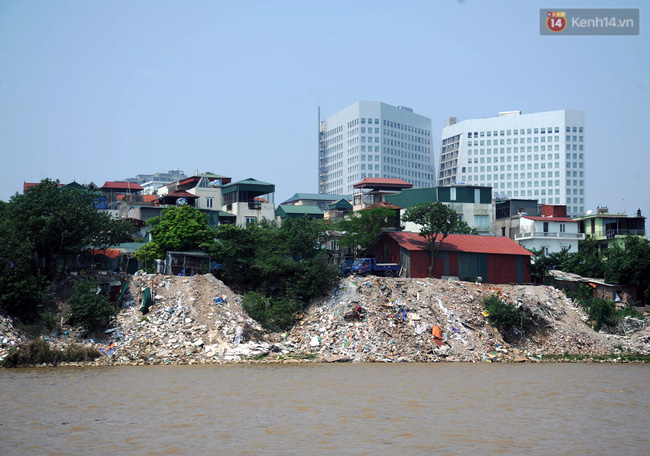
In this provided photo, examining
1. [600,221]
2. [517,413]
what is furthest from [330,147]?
[517,413]

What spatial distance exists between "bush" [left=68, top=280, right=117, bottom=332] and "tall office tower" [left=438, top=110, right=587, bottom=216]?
124 metres

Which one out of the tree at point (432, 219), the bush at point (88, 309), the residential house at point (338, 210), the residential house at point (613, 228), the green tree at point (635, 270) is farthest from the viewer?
the residential house at point (338, 210)

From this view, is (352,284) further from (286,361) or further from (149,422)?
(149,422)

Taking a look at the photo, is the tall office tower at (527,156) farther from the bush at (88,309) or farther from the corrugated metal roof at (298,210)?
the bush at (88,309)

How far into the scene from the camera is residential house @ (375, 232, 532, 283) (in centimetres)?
4656

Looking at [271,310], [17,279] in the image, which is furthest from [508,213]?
[17,279]

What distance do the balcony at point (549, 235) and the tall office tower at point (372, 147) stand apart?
86758 millimetres

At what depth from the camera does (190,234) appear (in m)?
44.0

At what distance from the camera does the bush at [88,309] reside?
3422 centimetres

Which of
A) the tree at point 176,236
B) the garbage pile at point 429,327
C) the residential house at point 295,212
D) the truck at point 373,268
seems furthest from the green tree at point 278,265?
the residential house at point 295,212

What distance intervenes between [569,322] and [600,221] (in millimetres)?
25835

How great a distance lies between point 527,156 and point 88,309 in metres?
134

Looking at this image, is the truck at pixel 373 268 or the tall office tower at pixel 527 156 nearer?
the truck at pixel 373 268

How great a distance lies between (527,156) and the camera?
504 ft
